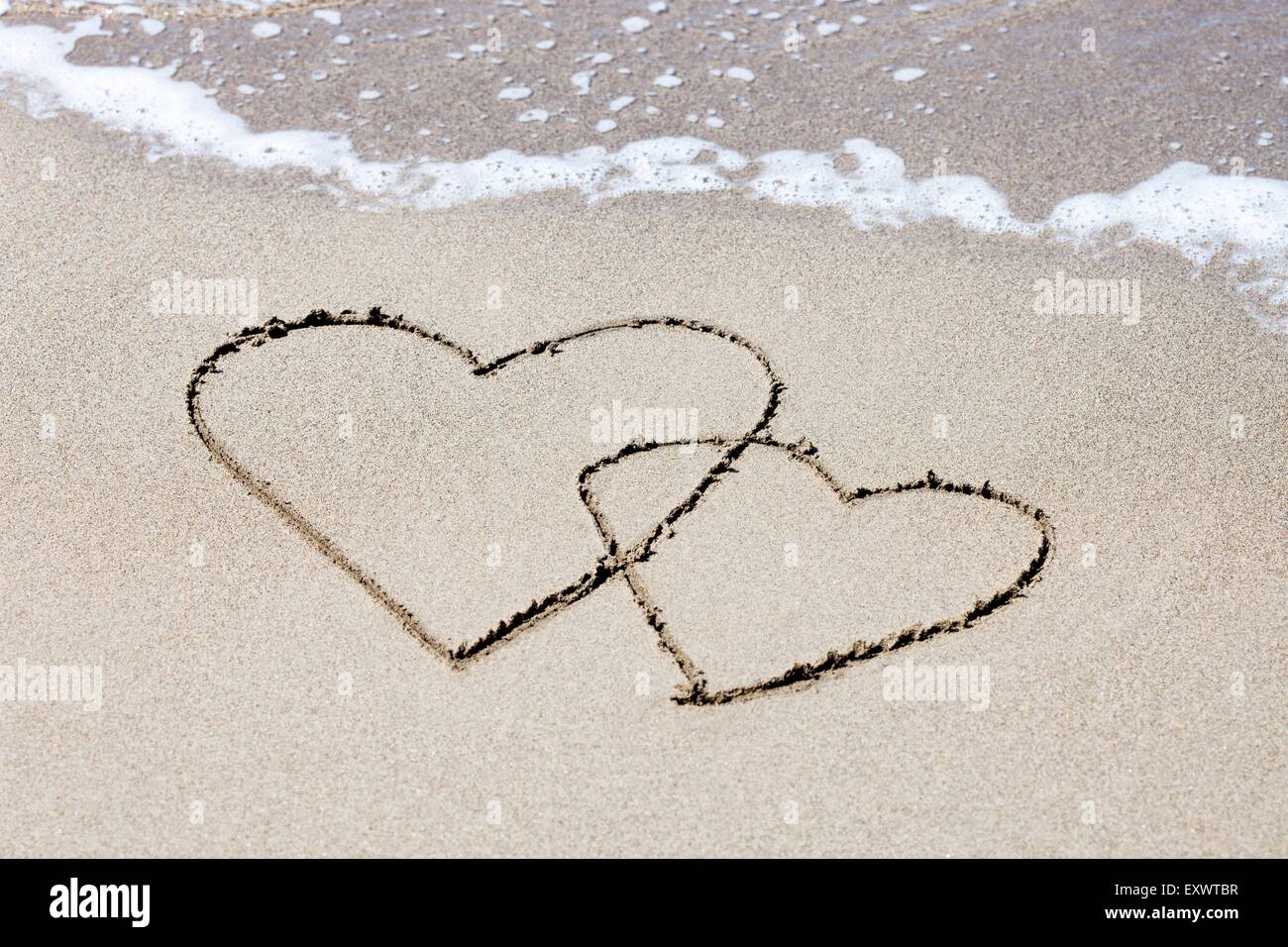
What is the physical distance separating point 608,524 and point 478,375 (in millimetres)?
691

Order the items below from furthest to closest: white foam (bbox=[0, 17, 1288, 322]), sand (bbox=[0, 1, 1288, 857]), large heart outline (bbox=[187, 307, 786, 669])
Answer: white foam (bbox=[0, 17, 1288, 322]), large heart outline (bbox=[187, 307, 786, 669]), sand (bbox=[0, 1, 1288, 857])

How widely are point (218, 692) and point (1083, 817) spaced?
1.91 m

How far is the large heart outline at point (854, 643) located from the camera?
2.89 metres

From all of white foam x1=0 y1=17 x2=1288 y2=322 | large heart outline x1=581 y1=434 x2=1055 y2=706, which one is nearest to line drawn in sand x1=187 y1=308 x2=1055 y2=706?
large heart outline x1=581 y1=434 x2=1055 y2=706

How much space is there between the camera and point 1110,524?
10.6ft

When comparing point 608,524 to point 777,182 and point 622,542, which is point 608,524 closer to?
point 622,542

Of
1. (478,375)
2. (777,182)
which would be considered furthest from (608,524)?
(777,182)

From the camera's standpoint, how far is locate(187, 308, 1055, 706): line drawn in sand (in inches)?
116

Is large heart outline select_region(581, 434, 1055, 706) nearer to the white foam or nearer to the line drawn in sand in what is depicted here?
the line drawn in sand

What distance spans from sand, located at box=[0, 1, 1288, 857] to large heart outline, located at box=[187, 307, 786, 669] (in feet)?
0.06

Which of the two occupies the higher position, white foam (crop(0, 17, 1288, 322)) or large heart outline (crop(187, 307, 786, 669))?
white foam (crop(0, 17, 1288, 322))

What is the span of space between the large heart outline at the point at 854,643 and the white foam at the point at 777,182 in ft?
3.93

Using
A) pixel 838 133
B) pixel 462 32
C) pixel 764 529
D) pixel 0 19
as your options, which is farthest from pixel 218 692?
pixel 0 19

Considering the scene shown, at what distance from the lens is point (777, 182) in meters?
4.39
